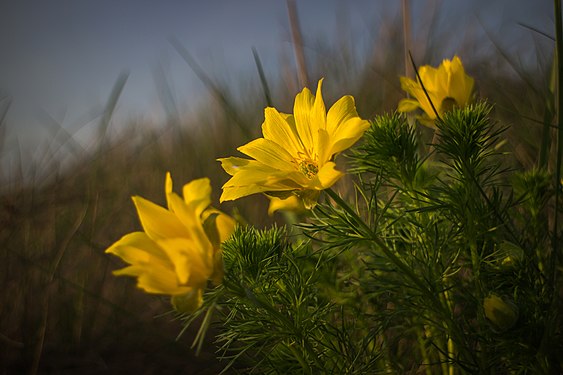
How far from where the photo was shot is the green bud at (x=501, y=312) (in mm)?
878

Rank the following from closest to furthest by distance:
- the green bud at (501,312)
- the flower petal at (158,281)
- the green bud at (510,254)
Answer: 1. the flower petal at (158,281)
2. the green bud at (501,312)
3. the green bud at (510,254)

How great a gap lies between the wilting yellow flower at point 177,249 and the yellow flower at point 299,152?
9cm

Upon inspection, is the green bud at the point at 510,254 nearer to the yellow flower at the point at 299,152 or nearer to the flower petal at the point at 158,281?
the yellow flower at the point at 299,152

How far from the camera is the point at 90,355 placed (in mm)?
1548

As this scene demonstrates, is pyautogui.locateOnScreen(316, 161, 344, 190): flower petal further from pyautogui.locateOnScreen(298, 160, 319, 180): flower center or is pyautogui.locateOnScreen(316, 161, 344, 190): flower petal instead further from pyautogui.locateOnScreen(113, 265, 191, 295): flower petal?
pyautogui.locateOnScreen(113, 265, 191, 295): flower petal

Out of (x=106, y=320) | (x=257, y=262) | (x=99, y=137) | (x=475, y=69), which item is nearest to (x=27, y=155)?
(x=99, y=137)

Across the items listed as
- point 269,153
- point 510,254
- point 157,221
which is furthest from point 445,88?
point 157,221

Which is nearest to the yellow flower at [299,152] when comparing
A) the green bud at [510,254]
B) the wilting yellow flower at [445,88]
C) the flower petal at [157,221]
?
the flower petal at [157,221]

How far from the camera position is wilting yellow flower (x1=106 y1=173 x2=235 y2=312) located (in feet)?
2.41

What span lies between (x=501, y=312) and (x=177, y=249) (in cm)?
55

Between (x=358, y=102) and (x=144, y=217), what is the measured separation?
2.14 metres

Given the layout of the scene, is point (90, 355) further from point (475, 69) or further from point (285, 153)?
point (475, 69)

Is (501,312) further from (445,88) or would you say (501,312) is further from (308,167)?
(445,88)

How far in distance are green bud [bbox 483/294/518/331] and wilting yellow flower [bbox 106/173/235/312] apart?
1.52ft
